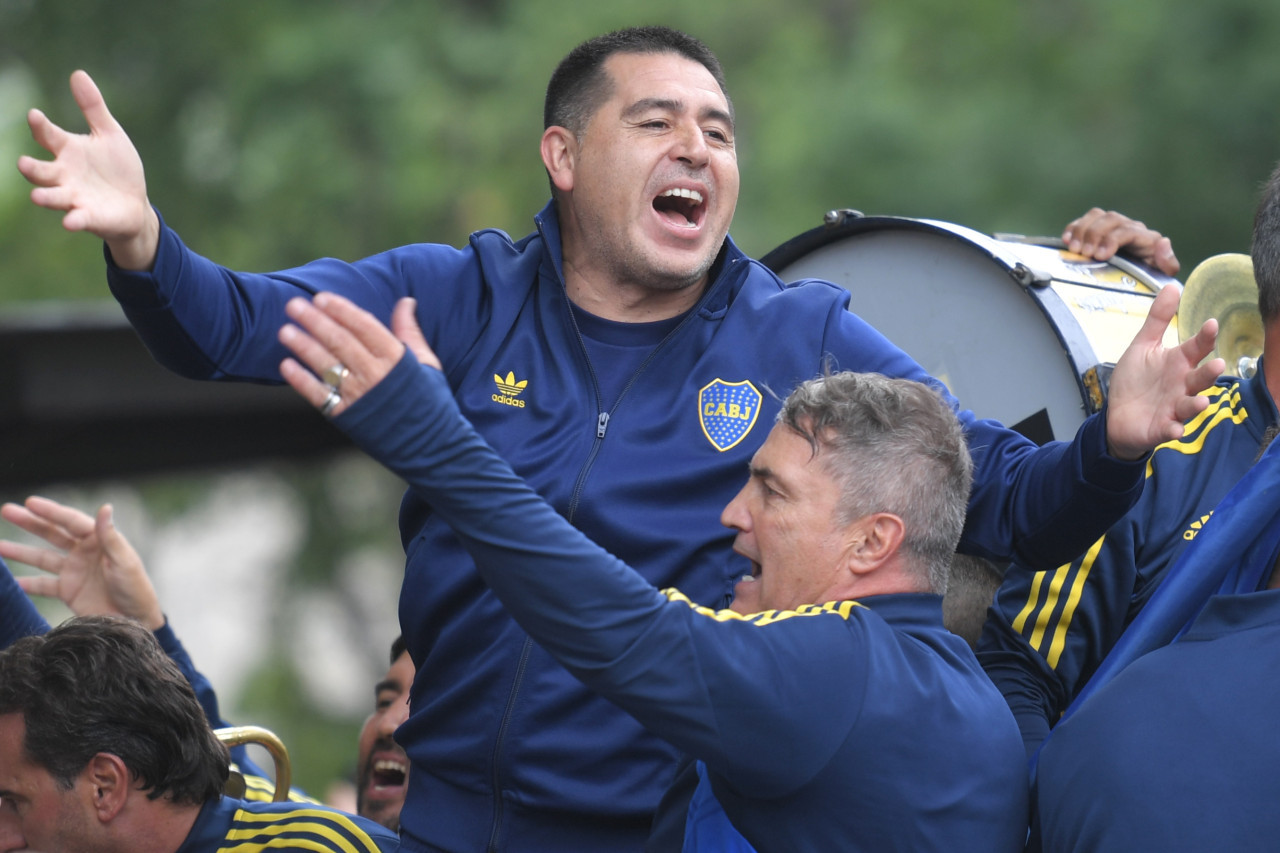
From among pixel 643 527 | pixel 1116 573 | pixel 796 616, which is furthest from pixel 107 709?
pixel 1116 573

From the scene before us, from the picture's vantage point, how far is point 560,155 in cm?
318

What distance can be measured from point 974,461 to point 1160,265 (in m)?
1.35

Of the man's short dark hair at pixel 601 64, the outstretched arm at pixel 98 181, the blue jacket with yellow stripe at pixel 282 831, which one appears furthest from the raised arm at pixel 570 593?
the blue jacket with yellow stripe at pixel 282 831

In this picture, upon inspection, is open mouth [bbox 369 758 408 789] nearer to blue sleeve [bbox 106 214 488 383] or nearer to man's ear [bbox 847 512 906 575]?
blue sleeve [bbox 106 214 488 383]

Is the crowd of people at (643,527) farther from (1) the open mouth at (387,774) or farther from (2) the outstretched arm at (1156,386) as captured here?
(1) the open mouth at (387,774)

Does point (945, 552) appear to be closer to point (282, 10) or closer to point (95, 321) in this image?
point (95, 321)

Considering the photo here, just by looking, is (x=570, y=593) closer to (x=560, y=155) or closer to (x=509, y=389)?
(x=509, y=389)

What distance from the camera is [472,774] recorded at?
8.86 ft

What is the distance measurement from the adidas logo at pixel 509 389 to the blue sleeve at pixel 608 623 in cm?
77

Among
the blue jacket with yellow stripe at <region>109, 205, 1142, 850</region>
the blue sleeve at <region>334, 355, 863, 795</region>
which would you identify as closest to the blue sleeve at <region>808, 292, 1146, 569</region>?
the blue jacket with yellow stripe at <region>109, 205, 1142, 850</region>

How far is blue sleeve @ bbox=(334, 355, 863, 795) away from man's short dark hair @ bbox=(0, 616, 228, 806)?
1.54 meters

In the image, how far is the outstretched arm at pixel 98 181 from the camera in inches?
90.8

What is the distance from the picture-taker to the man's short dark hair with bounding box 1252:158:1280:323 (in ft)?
9.46

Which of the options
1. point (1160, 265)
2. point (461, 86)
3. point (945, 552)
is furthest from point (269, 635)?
point (945, 552)
